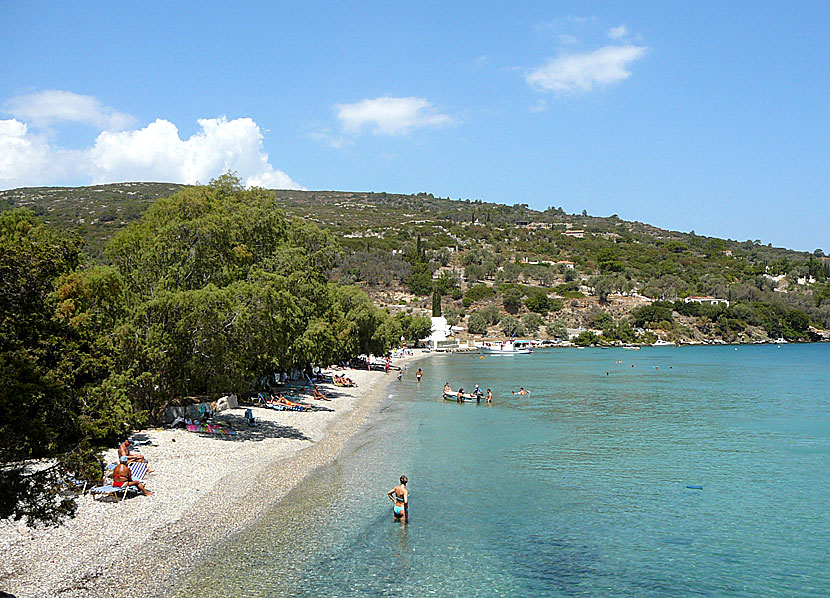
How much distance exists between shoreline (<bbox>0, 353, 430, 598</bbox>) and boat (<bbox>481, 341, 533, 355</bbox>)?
93818mm

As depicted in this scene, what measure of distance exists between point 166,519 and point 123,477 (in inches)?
67.2

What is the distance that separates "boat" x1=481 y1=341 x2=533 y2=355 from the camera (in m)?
121

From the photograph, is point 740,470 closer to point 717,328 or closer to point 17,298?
point 17,298

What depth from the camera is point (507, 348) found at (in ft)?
399

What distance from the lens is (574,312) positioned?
160 meters

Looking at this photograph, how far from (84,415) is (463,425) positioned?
28.0m

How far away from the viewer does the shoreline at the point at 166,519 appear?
12.3 metres

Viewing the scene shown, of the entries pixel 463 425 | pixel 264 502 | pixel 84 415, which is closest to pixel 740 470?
pixel 463 425

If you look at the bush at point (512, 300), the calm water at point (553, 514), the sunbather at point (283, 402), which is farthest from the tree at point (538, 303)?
the sunbather at point (283, 402)

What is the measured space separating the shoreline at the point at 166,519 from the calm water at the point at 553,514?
0.83 meters

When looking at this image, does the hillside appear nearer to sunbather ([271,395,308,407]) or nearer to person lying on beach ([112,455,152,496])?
sunbather ([271,395,308,407])

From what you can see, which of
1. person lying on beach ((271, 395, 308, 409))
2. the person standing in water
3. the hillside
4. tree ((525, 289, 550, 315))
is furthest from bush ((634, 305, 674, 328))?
the person standing in water

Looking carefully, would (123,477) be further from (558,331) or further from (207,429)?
(558,331)

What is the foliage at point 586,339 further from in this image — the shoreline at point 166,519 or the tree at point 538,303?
the shoreline at point 166,519
